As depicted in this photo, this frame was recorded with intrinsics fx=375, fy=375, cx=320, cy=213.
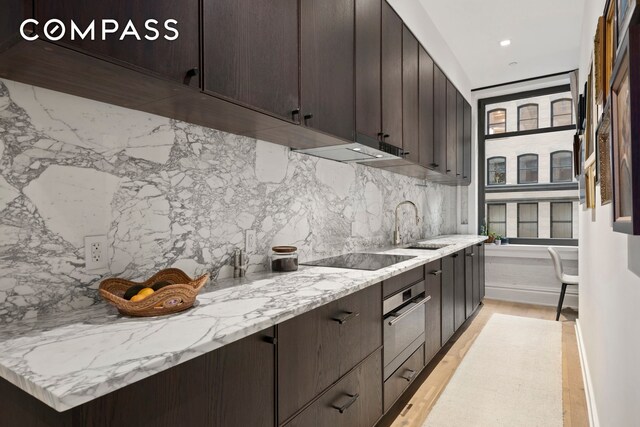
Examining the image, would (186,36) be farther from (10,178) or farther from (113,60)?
(10,178)

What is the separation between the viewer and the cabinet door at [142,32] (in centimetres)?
90

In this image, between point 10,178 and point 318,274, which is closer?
point 10,178

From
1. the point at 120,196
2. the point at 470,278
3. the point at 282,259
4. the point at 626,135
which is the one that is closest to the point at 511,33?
the point at 470,278

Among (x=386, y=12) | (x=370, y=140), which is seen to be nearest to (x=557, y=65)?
(x=386, y=12)

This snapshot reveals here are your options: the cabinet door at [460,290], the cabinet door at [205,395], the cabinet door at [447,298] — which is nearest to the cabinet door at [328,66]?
the cabinet door at [205,395]

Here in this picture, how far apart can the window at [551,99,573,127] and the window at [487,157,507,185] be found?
0.76 m

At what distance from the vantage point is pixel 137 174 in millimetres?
1393

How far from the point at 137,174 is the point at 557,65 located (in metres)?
4.91

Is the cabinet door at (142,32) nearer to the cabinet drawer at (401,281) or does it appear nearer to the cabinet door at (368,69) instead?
the cabinet door at (368,69)

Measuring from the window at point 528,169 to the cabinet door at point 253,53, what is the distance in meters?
4.51

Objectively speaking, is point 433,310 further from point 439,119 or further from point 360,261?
point 439,119

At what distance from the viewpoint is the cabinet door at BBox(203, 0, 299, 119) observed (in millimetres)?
1261

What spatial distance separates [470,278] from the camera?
391 centimetres

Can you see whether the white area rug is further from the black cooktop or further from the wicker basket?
the wicker basket
